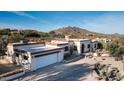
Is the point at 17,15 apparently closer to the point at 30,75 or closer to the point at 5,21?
the point at 5,21

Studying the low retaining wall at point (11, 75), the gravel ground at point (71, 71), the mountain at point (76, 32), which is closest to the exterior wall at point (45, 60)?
the gravel ground at point (71, 71)

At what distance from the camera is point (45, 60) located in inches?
262

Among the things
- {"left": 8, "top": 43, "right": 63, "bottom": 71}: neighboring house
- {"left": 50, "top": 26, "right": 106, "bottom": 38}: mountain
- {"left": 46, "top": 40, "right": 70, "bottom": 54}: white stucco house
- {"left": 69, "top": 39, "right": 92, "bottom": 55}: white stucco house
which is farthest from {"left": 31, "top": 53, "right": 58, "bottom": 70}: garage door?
{"left": 50, "top": 26, "right": 106, "bottom": 38}: mountain

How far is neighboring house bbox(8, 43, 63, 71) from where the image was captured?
19.8 feet

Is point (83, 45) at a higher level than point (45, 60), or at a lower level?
higher

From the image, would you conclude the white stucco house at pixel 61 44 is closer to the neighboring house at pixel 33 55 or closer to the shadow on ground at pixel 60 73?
the neighboring house at pixel 33 55

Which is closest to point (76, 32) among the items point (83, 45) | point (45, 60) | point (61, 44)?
point (83, 45)

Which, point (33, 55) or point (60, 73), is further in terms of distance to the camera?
point (33, 55)

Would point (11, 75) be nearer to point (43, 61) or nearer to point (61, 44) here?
point (43, 61)

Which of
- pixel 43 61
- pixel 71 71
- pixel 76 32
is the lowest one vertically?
pixel 71 71

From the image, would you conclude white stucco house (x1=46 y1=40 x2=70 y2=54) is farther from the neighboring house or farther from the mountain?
the mountain

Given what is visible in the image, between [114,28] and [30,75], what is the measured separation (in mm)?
2266

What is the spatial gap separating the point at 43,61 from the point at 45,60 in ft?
0.21
